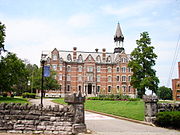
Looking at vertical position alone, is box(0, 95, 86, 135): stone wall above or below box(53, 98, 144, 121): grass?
above

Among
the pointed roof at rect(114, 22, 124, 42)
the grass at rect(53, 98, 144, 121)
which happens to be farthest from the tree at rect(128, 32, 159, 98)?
the pointed roof at rect(114, 22, 124, 42)

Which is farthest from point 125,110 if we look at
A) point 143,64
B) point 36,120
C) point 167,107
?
point 143,64

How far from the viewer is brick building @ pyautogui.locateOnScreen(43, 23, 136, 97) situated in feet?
213

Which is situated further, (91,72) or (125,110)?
(91,72)

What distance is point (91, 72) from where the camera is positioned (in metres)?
66.8

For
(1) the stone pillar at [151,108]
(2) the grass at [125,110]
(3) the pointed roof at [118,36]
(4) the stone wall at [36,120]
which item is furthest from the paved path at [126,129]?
(3) the pointed roof at [118,36]

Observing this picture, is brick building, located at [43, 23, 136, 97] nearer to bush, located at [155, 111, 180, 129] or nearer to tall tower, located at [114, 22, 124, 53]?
tall tower, located at [114, 22, 124, 53]

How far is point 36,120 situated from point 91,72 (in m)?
57.5

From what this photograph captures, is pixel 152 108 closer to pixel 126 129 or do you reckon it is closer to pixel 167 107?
pixel 167 107

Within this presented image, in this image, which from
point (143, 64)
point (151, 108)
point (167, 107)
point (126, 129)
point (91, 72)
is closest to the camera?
point (126, 129)

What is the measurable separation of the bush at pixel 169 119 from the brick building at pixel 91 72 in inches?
2048

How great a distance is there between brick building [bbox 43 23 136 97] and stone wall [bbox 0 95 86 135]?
5504 centimetres

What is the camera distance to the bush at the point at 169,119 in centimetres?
1210

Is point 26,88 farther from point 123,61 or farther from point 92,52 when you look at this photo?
point 123,61
